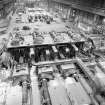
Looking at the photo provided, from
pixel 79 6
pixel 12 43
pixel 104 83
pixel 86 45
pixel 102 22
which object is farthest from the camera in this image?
pixel 79 6

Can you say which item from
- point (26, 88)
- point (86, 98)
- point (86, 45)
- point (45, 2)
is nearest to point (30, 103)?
point (26, 88)

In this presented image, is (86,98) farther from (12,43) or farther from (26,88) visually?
(12,43)

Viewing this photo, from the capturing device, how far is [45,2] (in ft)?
130

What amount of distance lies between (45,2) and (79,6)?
2400 cm

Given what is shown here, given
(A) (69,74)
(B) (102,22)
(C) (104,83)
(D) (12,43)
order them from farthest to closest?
1. (B) (102,22)
2. (D) (12,43)
3. (A) (69,74)
4. (C) (104,83)

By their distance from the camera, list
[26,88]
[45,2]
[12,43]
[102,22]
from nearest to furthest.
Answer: [26,88] < [12,43] < [102,22] < [45,2]

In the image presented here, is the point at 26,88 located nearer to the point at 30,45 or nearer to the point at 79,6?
the point at 30,45

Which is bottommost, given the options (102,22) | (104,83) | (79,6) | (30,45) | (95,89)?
(95,89)

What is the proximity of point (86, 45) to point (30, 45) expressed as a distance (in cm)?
510

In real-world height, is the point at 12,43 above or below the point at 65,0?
below

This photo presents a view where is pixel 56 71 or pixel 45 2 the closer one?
pixel 56 71

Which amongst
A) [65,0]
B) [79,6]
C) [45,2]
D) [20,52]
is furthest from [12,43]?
[45,2]

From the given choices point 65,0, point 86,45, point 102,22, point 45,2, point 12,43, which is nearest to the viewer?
point 12,43

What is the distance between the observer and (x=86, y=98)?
5.86 metres
